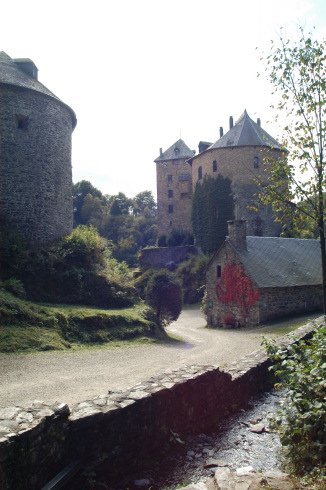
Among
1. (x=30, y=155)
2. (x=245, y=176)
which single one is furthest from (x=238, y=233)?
(x=245, y=176)

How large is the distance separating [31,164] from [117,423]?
18.5 metres

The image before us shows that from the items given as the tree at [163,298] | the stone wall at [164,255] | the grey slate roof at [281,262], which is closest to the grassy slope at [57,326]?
the tree at [163,298]

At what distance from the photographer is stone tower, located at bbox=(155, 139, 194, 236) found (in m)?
50.4

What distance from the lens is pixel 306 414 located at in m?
4.30

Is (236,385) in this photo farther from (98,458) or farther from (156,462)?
(98,458)

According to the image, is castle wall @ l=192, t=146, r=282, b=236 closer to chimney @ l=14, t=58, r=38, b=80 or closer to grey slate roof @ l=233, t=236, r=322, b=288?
grey slate roof @ l=233, t=236, r=322, b=288

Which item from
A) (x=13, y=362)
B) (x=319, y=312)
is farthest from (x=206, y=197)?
(x=13, y=362)

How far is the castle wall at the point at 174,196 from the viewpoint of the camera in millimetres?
50344

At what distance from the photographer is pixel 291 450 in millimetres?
4477

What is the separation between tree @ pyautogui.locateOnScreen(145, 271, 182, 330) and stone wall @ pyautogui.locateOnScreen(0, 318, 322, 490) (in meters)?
12.5

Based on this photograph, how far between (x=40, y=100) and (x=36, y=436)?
20574 millimetres

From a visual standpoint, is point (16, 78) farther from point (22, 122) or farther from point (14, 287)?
point (14, 287)

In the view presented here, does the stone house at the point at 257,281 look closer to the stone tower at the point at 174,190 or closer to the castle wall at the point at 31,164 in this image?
the castle wall at the point at 31,164

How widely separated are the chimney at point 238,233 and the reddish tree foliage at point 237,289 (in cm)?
128
